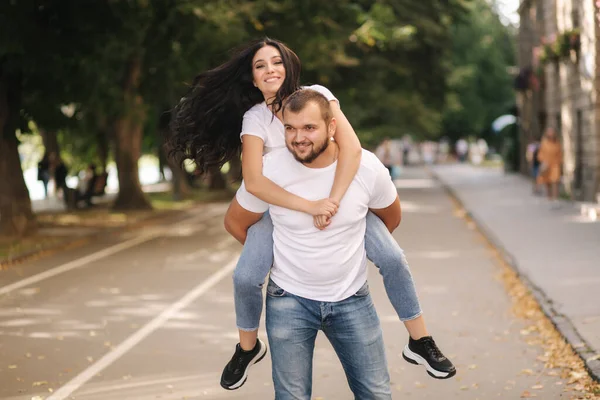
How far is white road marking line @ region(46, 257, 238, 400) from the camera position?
761cm

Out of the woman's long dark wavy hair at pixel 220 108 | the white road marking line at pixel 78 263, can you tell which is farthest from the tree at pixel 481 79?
the woman's long dark wavy hair at pixel 220 108

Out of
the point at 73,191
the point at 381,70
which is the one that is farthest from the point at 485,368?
the point at 381,70

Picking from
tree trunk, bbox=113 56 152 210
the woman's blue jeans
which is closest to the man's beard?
the woman's blue jeans

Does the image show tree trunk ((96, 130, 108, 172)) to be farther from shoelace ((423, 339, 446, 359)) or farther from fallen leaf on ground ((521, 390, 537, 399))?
shoelace ((423, 339, 446, 359))

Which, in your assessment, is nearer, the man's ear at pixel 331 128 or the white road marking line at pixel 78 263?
the man's ear at pixel 331 128

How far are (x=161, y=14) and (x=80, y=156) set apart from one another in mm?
21693

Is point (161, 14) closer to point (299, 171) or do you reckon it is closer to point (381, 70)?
point (381, 70)

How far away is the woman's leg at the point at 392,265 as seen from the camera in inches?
181

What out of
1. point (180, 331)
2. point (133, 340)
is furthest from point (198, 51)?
point (133, 340)

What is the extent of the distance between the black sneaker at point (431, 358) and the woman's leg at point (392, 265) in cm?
14

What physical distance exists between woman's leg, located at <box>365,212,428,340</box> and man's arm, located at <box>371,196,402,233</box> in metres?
0.03

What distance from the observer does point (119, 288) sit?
13.0 meters

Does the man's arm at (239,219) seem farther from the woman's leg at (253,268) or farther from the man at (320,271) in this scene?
the man at (320,271)

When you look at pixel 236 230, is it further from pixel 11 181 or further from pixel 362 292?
pixel 11 181
